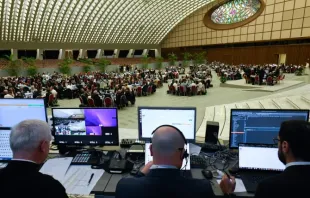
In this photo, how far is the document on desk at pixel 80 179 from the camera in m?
2.04

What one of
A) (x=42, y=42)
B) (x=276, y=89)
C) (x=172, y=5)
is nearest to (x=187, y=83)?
(x=276, y=89)

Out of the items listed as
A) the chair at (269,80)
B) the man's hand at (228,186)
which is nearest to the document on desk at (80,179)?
the man's hand at (228,186)

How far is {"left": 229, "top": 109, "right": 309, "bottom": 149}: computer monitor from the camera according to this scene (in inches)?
94.4

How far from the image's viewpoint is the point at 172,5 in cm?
4091

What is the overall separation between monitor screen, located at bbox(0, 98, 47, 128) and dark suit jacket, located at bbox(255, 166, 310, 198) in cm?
242

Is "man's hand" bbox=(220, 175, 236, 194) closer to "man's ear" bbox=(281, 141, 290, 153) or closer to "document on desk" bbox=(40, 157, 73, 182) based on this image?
"man's ear" bbox=(281, 141, 290, 153)

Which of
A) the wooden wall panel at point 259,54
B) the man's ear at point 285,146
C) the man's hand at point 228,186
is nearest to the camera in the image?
the man's ear at point 285,146

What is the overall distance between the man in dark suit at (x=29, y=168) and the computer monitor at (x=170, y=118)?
1244 mm

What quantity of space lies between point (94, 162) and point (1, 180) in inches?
53.0

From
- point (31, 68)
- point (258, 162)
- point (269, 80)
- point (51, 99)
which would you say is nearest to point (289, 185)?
point (258, 162)

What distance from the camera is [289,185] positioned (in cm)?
120

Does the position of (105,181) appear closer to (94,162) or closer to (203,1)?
(94,162)

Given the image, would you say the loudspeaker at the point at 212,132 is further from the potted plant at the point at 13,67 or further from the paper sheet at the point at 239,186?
the potted plant at the point at 13,67

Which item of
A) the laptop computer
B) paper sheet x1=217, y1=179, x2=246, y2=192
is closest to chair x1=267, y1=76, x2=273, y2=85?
the laptop computer
